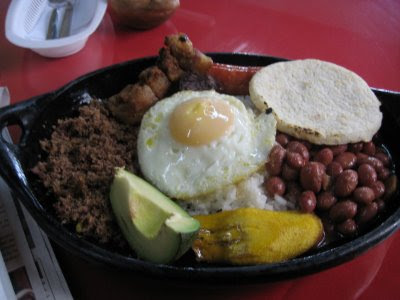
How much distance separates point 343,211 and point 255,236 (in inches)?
16.2

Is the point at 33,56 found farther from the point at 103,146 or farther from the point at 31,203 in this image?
the point at 31,203

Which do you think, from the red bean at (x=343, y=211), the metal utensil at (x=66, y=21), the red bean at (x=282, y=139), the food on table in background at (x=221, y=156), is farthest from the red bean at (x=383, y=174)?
the metal utensil at (x=66, y=21)

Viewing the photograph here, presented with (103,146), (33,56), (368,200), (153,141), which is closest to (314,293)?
(368,200)

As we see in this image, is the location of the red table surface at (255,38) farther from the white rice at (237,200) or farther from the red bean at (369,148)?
the white rice at (237,200)

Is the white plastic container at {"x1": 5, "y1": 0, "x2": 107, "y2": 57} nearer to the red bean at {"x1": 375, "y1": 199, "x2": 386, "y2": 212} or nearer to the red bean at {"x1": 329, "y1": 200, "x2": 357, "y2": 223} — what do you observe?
the red bean at {"x1": 329, "y1": 200, "x2": 357, "y2": 223}

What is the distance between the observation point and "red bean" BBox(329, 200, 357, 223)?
1624mm

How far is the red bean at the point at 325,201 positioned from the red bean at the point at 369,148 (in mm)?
334

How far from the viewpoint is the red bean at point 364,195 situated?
164 cm

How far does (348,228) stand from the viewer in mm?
1620

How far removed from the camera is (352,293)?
5.30 feet

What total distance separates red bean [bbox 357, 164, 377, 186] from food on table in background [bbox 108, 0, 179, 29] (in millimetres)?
1774

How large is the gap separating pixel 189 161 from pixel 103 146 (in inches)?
15.6

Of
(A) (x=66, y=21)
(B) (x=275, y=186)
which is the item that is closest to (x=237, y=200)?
(B) (x=275, y=186)

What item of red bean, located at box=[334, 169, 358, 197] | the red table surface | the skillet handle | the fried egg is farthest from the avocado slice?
the red table surface
